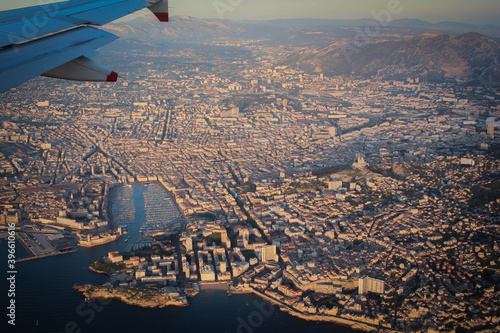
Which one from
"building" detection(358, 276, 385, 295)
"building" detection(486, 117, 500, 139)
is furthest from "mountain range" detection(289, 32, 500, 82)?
"building" detection(358, 276, 385, 295)

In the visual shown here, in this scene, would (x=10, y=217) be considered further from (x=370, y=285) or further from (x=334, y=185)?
(x=334, y=185)

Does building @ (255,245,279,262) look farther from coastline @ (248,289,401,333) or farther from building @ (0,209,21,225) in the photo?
building @ (0,209,21,225)

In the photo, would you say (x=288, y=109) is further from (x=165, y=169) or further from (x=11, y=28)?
(x=11, y=28)

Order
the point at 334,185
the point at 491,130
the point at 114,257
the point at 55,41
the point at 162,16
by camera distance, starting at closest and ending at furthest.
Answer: the point at 55,41 < the point at 162,16 < the point at 114,257 < the point at 334,185 < the point at 491,130

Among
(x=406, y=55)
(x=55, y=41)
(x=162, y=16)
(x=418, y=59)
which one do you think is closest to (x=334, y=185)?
(x=162, y=16)

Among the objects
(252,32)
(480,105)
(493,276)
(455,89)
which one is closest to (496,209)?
(493,276)

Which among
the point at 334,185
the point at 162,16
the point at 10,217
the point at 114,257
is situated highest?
the point at 162,16

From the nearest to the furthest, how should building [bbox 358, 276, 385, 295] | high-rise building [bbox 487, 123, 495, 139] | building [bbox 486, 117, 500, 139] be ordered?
building [bbox 358, 276, 385, 295] → high-rise building [bbox 487, 123, 495, 139] → building [bbox 486, 117, 500, 139]
